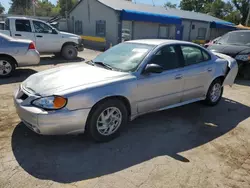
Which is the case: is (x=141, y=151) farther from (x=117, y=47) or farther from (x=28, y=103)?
(x=117, y=47)

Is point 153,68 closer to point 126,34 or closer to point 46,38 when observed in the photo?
point 46,38

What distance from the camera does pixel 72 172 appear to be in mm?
2834

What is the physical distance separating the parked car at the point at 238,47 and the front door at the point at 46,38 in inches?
272

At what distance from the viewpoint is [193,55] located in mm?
4727

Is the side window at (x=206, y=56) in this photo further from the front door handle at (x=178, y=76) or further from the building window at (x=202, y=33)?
the building window at (x=202, y=33)

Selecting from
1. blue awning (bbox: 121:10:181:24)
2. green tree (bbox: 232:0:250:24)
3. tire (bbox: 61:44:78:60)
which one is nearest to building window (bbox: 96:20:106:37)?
blue awning (bbox: 121:10:181:24)

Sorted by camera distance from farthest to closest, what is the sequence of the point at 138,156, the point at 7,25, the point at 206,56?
the point at 7,25
the point at 206,56
the point at 138,156

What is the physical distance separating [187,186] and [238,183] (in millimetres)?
667

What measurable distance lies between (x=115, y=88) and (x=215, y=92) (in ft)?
9.78

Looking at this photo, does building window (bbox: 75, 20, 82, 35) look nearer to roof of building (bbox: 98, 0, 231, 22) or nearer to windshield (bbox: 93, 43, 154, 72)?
roof of building (bbox: 98, 0, 231, 22)

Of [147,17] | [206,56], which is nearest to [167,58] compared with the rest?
[206,56]

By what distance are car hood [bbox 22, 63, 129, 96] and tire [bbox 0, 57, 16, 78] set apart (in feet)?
12.3

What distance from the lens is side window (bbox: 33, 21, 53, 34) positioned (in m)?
10.2

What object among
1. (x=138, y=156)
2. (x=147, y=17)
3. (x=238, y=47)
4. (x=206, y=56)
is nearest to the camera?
(x=138, y=156)
